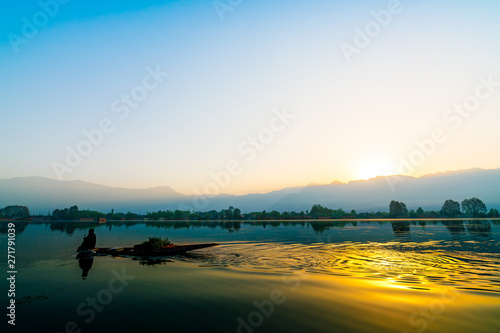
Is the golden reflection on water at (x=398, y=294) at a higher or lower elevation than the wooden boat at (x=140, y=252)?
higher

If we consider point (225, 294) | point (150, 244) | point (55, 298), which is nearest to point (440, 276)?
point (225, 294)

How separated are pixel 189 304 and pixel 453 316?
13.2 meters

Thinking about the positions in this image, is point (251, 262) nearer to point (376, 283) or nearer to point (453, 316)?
point (376, 283)

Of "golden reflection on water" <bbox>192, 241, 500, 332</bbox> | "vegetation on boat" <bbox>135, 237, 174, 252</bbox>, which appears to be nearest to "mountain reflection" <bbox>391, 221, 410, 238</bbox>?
"golden reflection on water" <bbox>192, 241, 500, 332</bbox>

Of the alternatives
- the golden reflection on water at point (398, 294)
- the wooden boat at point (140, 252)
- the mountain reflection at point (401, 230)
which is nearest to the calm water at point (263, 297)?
the golden reflection on water at point (398, 294)

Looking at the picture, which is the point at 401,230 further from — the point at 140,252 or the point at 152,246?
the point at 140,252

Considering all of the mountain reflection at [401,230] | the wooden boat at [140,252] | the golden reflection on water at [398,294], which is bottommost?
the mountain reflection at [401,230]

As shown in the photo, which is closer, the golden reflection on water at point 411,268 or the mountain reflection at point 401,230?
the golden reflection on water at point 411,268

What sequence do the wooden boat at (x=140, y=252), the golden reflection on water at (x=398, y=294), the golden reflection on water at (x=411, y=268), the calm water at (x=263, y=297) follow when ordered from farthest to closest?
the wooden boat at (x=140, y=252) → the golden reflection on water at (x=411, y=268) → the calm water at (x=263, y=297) → the golden reflection on water at (x=398, y=294)

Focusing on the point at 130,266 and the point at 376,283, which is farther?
the point at 130,266

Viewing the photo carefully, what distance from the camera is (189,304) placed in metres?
13.7

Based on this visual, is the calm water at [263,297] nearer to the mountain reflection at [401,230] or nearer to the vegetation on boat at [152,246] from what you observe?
the vegetation on boat at [152,246]

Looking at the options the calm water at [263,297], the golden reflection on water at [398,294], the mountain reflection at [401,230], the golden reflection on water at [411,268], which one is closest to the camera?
the golden reflection on water at [398,294]

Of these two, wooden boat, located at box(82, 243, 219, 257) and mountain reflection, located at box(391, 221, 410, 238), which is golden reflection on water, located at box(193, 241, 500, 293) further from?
mountain reflection, located at box(391, 221, 410, 238)
